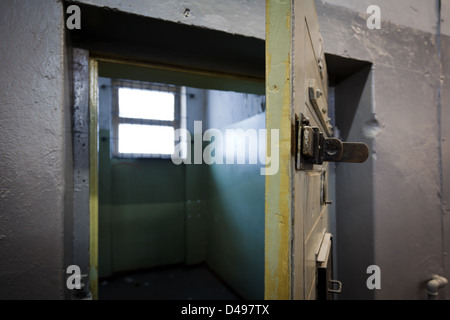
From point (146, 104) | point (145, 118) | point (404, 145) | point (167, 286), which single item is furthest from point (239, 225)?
point (146, 104)

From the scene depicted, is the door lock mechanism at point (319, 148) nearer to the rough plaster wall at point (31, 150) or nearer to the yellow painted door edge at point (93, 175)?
the rough plaster wall at point (31, 150)

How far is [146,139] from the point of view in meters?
3.48

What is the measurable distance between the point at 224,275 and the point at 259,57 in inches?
102

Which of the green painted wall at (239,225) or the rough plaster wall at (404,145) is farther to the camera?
the green painted wall at (239,225)

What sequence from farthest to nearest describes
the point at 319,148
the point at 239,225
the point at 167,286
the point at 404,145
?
1. the point at 167,286
2. the point at 239,225
3. the point at 404,145
4. the point at 319,148

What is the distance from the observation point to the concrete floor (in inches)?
110

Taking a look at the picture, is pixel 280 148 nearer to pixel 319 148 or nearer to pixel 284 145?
pixel 284 145

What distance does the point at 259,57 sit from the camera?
133 centimetres

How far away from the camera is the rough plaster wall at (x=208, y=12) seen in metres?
Result: 0.94

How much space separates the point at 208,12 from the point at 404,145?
4.18ft

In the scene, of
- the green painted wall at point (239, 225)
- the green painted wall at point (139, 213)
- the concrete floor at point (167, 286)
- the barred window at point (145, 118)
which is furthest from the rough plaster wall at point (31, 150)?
the barred window at point (145, 118)

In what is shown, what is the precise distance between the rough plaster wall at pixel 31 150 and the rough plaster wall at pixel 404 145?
136cm

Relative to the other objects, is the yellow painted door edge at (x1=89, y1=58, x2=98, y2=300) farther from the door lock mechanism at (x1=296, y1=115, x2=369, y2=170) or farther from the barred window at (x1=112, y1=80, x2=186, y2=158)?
the barred window at (x1=112, y1=80, x2=186, y2=158)
